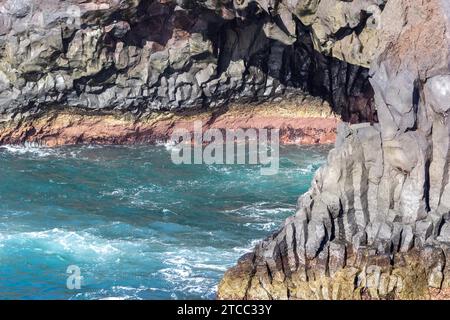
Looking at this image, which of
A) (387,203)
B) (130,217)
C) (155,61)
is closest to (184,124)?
(155,61)

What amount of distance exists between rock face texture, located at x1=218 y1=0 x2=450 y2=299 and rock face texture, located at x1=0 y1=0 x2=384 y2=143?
13876 mm

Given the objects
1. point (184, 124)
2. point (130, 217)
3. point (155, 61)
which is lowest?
point (130, 217)

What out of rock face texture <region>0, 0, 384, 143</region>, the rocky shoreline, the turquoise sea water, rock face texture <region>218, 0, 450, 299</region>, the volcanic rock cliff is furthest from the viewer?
the rocky shoreline

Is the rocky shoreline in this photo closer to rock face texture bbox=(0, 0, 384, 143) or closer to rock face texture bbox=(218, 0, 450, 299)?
rock face texture bbox=(0, 0, 384, 143)

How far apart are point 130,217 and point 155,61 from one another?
14748 millimetres

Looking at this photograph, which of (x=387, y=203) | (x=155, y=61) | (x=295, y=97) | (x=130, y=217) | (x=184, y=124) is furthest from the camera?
(x=184, y=124)

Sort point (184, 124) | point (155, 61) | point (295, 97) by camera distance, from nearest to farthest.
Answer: point (155, 61) < point (295, 97) < point (184, 124)

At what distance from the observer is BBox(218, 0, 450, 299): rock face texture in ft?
123

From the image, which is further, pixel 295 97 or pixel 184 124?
pixel 184 124

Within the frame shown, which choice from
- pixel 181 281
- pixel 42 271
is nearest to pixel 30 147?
pixel 42 271

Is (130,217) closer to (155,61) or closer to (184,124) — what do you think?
(155,61)

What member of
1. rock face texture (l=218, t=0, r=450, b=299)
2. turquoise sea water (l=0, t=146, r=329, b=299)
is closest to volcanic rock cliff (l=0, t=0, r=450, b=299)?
rock face texture (l=218, t=0, r=450, b=299)

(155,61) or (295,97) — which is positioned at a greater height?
(155,61)

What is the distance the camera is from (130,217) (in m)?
48.4
